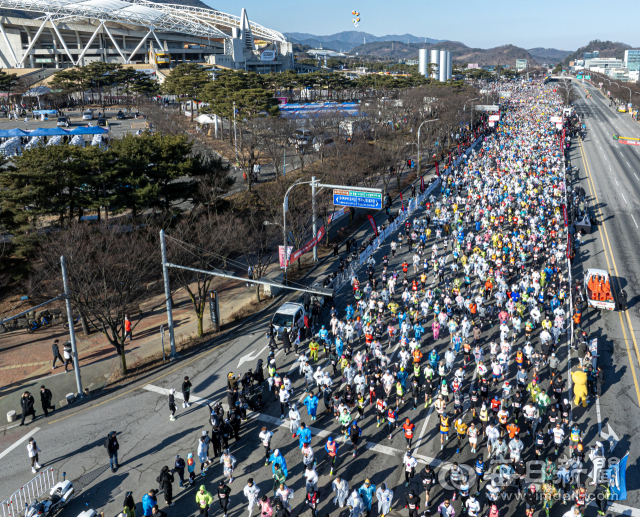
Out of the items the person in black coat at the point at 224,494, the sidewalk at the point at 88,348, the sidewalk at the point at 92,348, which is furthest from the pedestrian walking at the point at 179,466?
the sidewalk at the point at 88,348

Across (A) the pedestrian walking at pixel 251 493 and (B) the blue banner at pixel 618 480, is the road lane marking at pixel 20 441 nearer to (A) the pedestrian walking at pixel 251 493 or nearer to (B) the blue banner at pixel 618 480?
(A) the pedestrian walking at pixel 251 493

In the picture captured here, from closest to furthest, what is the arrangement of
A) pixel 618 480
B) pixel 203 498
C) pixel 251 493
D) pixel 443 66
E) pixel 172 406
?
pixel 203 498 < pixel 251 493 < pixel 618 480 < pixel 172 406 < pixel 443 66

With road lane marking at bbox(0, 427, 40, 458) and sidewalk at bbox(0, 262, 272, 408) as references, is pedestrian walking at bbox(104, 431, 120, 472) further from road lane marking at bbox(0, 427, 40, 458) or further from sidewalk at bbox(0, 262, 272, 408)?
sidewalk at bbox(0, 262, 272, 408)

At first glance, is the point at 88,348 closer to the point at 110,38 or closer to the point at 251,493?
the point at 251,493

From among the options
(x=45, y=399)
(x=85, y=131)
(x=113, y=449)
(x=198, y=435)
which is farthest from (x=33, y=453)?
(x=85, y=131)

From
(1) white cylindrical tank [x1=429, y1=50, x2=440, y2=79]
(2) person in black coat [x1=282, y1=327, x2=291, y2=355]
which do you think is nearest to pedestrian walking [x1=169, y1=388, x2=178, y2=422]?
(2) person in black coat [x1=282, y1=327, x2=291, y2=355]

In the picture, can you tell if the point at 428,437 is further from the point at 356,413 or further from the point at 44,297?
the point at 44,297
